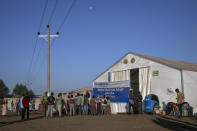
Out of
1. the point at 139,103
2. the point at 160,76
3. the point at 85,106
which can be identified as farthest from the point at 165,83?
the point at 85,106

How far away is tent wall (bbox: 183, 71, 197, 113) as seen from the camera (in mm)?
16969

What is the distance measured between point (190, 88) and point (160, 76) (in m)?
2.67

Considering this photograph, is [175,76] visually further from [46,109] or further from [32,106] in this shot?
[32,106]

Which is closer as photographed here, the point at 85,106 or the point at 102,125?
the point at 102,125

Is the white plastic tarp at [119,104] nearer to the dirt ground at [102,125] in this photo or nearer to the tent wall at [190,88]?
the tent wall at [190,88]

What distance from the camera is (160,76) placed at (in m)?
19.1

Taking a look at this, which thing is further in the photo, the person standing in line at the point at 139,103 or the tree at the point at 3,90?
the tree at the point at 3,90

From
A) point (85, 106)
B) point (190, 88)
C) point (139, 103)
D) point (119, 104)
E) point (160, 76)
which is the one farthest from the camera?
point (160, 76)

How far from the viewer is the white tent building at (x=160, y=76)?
17297 mm

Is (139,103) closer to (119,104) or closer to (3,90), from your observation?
(119,104)

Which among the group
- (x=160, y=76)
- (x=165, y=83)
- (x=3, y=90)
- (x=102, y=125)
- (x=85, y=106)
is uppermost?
(x=160, y=76)

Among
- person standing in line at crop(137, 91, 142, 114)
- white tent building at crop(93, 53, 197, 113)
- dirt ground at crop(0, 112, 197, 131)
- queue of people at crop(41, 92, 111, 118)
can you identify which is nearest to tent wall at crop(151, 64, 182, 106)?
white tent building at crop(93, 53, 197, 113)

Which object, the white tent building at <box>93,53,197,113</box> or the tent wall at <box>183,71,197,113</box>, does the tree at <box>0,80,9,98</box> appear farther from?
the tent wall at <box>183,71,197,113</box>

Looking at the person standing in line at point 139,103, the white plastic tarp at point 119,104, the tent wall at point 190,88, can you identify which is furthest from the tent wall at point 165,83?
the white plastic tarp at point 119,104
